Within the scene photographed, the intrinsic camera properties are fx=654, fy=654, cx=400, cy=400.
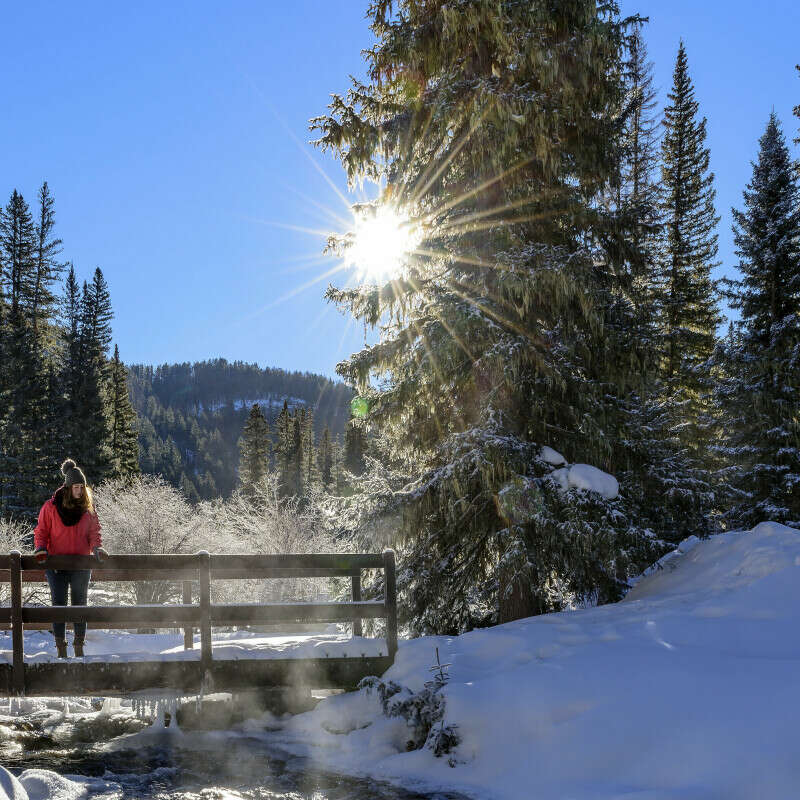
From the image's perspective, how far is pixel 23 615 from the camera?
709cm

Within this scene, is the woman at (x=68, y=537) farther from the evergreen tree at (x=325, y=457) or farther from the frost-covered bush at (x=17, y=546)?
the evergreen tree at (x=325, y=457)

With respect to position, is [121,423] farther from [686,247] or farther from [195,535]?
[686,247]

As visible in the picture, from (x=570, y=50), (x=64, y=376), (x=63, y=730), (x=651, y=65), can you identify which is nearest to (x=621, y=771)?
(x=63, y=730)

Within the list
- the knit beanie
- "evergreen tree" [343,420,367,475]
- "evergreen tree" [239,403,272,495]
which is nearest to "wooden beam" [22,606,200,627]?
the knit beanie

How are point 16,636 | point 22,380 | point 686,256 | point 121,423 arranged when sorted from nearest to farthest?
1. point 16,636
2. point 686,256
3. point 22,380
4. point 121,423

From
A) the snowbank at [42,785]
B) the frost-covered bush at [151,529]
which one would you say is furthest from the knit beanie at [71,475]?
the frost-covered bush at [151,529]

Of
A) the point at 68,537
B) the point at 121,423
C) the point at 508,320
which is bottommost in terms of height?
the point at 68,537

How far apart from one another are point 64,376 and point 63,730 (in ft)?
138

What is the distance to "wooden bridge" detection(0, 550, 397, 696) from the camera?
707 cm

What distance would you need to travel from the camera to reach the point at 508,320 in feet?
30.1

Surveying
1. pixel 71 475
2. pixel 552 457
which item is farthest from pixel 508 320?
pixel 71 475

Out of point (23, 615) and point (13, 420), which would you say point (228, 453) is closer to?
point (13, 420)

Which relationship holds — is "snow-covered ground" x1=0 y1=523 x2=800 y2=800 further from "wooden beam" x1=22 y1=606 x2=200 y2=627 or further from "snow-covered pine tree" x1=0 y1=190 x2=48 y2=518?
"snow-covered pine tree" x1=0 y1=190 x2=48 y2=518

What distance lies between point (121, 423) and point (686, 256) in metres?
41.4
